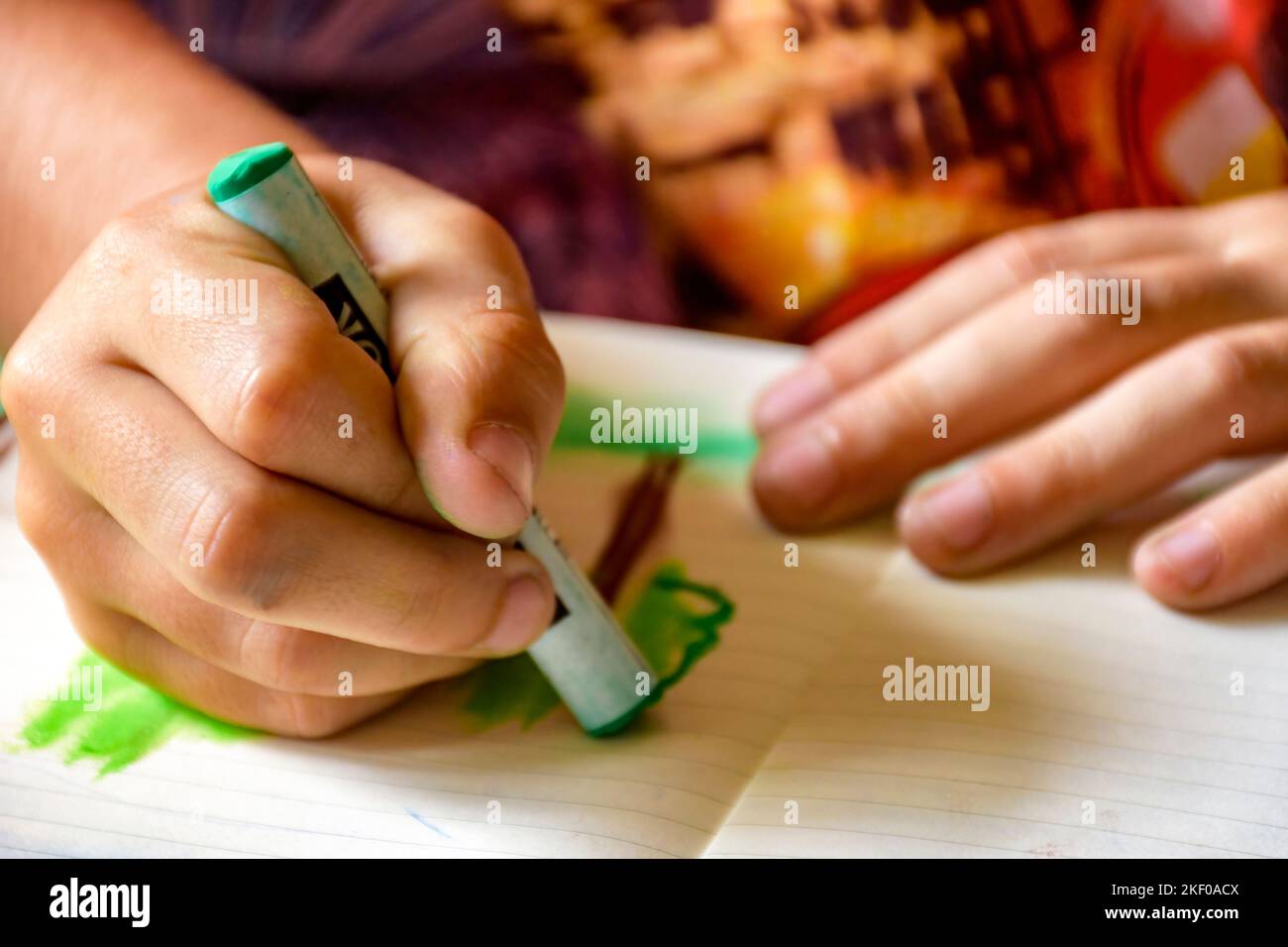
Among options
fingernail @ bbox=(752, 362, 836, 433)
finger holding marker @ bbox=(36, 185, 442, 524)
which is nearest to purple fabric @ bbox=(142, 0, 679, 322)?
fingernail @ bbox=(752, 362, 836, 433)

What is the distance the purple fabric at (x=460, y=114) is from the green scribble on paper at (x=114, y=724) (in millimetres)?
489

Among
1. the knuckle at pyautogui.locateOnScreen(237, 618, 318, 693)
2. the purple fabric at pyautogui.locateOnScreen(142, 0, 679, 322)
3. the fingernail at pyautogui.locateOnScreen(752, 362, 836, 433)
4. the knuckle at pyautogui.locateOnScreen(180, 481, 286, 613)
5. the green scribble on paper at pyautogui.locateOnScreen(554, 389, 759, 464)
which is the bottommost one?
the knuckle at pyautogui.locateOnScreen(237, 618, 318, 693)

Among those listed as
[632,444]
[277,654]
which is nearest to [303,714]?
[277,654]

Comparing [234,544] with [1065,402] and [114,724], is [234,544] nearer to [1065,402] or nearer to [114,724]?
[114,724]

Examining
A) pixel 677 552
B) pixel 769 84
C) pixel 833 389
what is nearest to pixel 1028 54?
pixel 769 84

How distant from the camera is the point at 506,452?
444 millimetres

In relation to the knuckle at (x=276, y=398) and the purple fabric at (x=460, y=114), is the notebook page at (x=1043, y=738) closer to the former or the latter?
the knuckle at (x=276, y=398)

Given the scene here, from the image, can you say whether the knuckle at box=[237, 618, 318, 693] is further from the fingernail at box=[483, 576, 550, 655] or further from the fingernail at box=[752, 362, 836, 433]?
the fingernail at box=[752, 362, 836, 433]

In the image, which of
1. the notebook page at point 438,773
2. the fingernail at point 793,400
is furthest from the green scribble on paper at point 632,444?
the notebook page at point 438,773

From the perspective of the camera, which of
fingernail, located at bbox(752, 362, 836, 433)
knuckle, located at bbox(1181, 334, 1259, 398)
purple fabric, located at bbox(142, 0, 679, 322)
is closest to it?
knuckle, located at bbox(1181, 334, 1259, 398)

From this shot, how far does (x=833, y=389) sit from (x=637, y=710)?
33cm

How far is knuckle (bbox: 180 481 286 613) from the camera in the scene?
44cm

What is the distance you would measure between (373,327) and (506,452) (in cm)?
9

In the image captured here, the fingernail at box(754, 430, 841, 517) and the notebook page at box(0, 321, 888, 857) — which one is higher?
the fingernail at box(754, 430, 841, 517)
